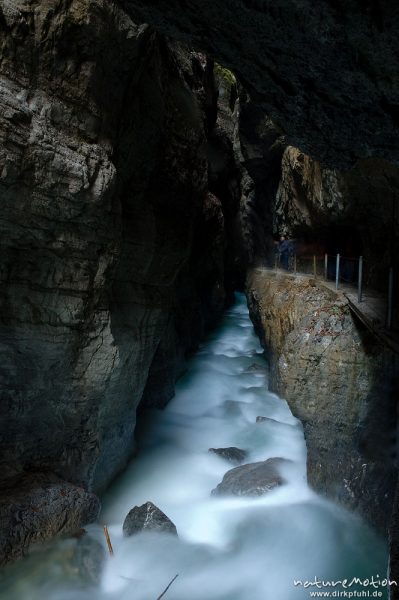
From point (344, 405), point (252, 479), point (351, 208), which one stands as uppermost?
point (351, 208)

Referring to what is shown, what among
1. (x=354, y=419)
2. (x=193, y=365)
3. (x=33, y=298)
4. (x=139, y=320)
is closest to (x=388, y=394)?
(x=354, y=419)

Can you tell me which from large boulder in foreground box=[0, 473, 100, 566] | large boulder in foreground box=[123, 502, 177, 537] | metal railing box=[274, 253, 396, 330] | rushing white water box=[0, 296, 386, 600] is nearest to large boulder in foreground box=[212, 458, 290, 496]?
rushing white water box=[0, 296, 386, 600]

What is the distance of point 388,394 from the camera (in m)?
7.88

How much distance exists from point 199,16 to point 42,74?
135 inches

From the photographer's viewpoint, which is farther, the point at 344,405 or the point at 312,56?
the point at 344,405

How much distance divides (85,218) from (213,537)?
748 cm

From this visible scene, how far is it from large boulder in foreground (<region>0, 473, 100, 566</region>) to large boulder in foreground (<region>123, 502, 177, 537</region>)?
0.83 m

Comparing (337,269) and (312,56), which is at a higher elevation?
(312,56)

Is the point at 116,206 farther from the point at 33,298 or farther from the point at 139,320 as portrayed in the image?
the point at 139,320

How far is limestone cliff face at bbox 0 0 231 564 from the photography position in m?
5.98

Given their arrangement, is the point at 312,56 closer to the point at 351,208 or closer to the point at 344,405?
the point at 344,405

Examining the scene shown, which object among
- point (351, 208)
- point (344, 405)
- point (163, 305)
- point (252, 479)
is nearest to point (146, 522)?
point (252, 479)

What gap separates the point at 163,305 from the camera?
1111 cm

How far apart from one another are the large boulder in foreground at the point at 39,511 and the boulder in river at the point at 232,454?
4.82 metres
